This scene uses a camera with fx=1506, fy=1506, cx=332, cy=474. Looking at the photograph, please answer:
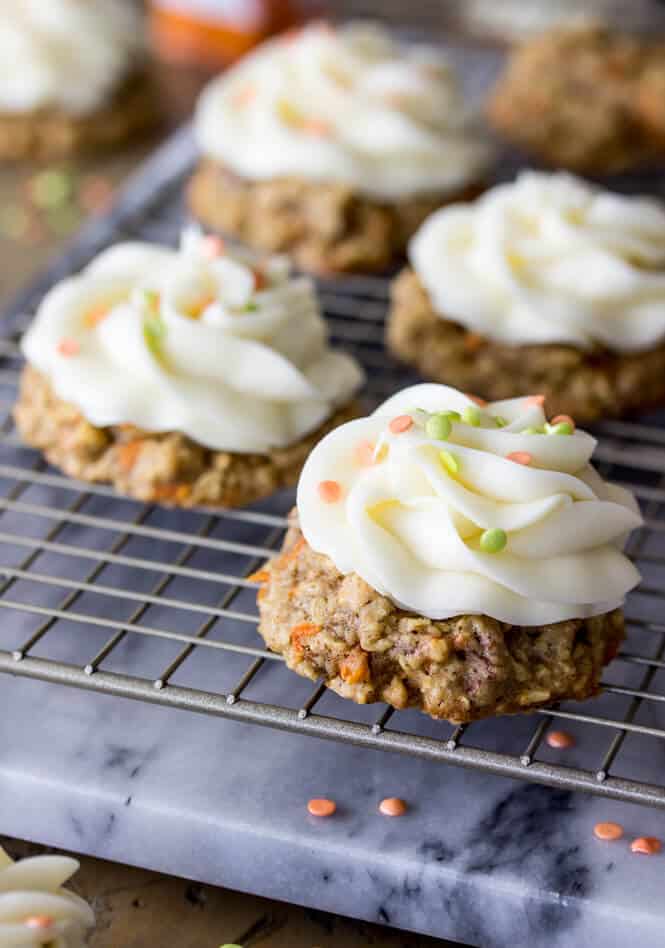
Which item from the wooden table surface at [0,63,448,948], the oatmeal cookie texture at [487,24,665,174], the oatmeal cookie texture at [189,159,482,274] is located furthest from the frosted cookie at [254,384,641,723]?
the oatmeal cookie texture at [487,24,665,174]

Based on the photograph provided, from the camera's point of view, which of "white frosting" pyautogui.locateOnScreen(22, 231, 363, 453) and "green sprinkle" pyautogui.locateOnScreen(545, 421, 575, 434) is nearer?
"green sprinkle" pyautogui.locateOnScreen(545, 421, 575, 434)

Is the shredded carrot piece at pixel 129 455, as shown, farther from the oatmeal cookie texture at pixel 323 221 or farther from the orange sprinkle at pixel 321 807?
the oatmeal cookie texture at pixel 323 221

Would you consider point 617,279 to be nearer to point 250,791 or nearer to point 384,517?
point 384,517

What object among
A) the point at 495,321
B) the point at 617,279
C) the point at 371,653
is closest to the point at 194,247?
the point at 495,321

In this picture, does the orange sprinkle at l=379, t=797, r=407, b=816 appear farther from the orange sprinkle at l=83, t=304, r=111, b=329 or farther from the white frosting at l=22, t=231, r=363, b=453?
the orange sprinkle at l=83, t=304, r=111, b=329

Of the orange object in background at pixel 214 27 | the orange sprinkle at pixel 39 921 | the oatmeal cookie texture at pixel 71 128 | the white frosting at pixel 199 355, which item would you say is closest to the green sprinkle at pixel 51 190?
the oatmeal cookie texture at pixel 71 128

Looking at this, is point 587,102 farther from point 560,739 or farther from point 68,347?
point 560,739

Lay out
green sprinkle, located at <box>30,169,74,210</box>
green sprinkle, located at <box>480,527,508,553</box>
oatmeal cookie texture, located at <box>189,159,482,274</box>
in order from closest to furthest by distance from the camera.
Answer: green sprinkle, located at <box>480,527,508,553</box>, oatmeal cookie texture, located at <box>189,159,482,274</box>, green sprinkle, located at <box>30,169,74,210</box>

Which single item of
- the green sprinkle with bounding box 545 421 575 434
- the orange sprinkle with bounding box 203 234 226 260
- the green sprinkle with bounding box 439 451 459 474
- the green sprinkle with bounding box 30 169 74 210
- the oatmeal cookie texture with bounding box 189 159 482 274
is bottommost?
the green sprinkle with bounding box 30 169 74 210
